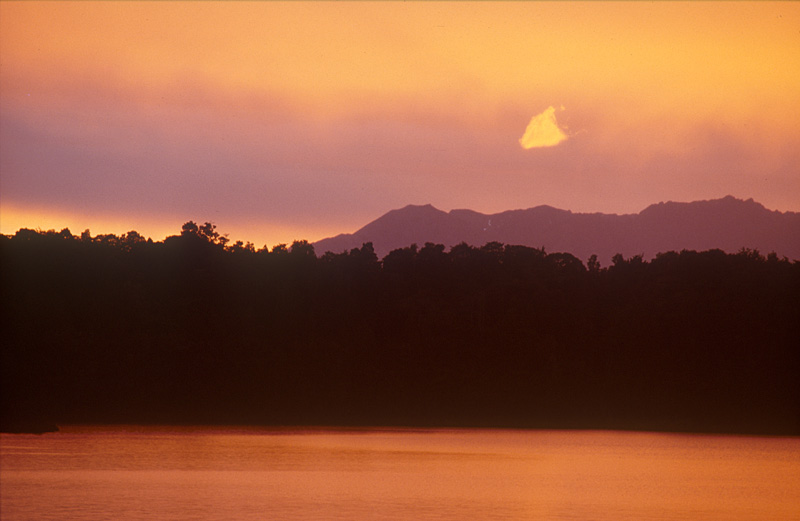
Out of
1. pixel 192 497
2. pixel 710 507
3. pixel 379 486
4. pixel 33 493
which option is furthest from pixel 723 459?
pixel 33 493

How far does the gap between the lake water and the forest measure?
1569 cm

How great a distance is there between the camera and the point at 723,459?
162 ft

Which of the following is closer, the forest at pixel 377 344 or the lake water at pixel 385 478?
the lake water at pixel 385 478

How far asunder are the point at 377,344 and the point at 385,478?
45697 mm

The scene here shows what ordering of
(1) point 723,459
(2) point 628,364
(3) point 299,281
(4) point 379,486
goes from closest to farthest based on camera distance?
(4) point 379,486
(1) point 723,459
(2) point 628,364
(3) point 299,281

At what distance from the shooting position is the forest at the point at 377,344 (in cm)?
7662

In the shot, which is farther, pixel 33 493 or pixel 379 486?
pixel 379 486

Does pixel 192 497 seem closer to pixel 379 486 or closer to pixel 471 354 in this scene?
pixel 379 486

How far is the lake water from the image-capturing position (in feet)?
99.4

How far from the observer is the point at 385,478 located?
38.9 meters

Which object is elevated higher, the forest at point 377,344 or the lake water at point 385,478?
the forest at point 377,344

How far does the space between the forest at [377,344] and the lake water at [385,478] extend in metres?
15.7

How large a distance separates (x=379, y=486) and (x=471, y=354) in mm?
47394

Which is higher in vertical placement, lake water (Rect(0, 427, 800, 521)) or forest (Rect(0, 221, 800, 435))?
forest (Rect(0, 221, 800, 435))
